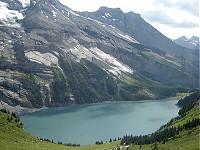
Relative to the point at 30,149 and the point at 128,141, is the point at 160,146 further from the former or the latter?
the point at 30,149

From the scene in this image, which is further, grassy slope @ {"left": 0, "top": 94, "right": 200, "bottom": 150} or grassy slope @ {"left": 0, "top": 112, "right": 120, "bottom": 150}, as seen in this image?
grassy slope @ {"left": 0, "top": 112, "right": 120, "bottom": 150}

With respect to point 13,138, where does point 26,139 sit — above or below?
below

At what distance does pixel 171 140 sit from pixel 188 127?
9.68 meters

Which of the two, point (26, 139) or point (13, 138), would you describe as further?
point (26, 139)

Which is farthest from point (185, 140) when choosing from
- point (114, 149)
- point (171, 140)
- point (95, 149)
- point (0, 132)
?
point (0, 132)

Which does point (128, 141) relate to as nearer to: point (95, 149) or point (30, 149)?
point (95, 149)

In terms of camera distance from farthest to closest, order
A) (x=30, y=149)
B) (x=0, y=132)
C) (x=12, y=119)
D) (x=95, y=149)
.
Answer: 1. (x=95, y=149)
2. (x=12, y=119)
3. (x=0, y=132)
4. (x=30, y=149)

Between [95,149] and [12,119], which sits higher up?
[12,119]

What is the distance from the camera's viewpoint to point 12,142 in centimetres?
10306

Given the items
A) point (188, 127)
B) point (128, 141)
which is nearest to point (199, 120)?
point (188, 127)

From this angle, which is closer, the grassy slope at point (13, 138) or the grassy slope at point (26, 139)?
the grassy slope at point (26, 139)

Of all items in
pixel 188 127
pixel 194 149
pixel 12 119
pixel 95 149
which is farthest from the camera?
pixel 95 149

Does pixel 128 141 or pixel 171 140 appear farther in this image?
pixel 128 141

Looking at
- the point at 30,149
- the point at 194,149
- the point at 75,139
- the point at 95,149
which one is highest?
the point at 194,149
